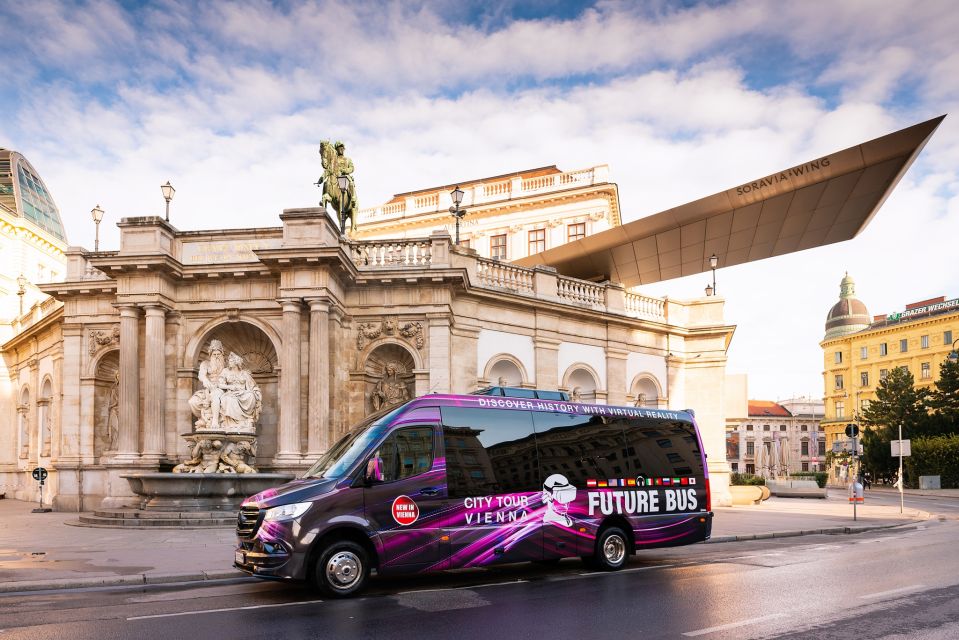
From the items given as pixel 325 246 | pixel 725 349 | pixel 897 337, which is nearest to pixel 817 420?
pixel 897 337

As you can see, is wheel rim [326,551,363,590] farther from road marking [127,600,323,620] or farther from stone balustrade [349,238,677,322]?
stone balustrade [349,238,677,322]

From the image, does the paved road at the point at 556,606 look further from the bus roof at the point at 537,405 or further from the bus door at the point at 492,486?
the bus roof at the point at 537,405

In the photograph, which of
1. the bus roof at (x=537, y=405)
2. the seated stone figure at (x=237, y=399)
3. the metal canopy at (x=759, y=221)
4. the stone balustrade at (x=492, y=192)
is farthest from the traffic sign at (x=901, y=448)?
the stone balustrade at (x=492, y=192)

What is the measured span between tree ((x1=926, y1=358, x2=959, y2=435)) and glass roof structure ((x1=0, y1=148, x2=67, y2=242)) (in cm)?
7296

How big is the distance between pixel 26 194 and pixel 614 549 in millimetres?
60002

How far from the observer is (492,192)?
5262 cm

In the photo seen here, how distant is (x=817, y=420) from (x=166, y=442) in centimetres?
13387

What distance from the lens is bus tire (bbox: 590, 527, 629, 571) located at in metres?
12.7

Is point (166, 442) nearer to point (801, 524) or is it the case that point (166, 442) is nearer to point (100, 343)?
point (100, 343)

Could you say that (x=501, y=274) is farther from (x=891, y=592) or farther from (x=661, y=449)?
(x=891, y=592)

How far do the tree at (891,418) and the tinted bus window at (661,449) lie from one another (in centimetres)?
5847

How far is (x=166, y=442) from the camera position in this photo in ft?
75.0

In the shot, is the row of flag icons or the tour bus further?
the row of flag icons

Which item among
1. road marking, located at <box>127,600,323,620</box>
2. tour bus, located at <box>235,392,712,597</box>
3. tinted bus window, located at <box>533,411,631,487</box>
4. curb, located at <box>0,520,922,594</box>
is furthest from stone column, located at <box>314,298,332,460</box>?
road marking, located at <box>127,600,323,620</box>
